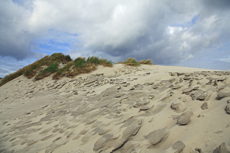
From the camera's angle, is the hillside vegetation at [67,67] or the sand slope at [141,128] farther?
the hillside vegetation at [67,67]

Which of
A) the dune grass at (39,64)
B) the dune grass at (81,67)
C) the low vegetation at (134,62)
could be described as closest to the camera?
the dune grass at (81,67)

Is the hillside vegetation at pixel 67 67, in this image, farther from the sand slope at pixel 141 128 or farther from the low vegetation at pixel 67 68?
the sand slope at pixel 141 128

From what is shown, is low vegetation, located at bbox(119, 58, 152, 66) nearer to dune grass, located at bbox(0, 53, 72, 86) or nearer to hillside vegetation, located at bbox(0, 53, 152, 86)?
hillside vegetation, located at bbox(0, 53, 152, 86)

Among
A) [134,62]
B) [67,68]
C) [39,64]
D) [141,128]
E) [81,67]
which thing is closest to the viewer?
[141,128]

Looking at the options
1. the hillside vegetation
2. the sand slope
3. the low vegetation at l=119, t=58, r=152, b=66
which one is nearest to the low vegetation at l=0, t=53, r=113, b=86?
the hillside vegetation

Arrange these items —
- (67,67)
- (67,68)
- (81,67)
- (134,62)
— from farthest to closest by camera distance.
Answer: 1. (134,62)
2. (67,67)
3. (67,68)
4. (81,67)

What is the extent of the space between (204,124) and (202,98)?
74 cm

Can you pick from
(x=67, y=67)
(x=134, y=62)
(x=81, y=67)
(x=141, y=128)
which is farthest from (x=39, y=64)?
(x=141, y=128)

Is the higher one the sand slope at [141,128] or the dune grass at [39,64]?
the dune grass at [39,64]

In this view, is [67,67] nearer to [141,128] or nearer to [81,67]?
[81,67]

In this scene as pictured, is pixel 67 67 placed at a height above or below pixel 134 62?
below

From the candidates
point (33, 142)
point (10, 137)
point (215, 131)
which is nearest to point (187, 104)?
point (215, 131)

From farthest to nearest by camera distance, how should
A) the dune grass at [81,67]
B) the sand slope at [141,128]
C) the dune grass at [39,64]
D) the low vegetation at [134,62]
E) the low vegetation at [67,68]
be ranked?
the dune grass at [39,64]
the low vegetation at [134,62]
the low vegetation at [67,68]
the dune grass at [81,67]
the sand slope at [141,128]

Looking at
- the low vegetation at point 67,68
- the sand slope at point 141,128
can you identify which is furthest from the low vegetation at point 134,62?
the sand slope at point 141,128
